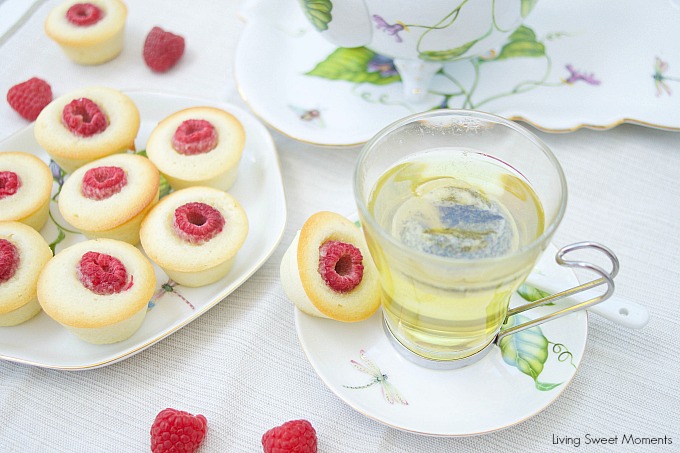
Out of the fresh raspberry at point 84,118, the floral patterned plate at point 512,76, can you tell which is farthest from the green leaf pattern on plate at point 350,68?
the fresh raspberry at point 84,118

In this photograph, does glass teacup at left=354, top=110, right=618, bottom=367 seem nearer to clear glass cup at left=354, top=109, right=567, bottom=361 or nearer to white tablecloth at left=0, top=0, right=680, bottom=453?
clear glass cup at left=354, top=109, right=567, bottom=361

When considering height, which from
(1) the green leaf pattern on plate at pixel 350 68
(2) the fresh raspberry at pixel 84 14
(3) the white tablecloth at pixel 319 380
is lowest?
(3) the white tablecloth at pixel 319 380

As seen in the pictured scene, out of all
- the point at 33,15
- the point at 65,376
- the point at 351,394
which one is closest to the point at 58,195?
the point at 65,376

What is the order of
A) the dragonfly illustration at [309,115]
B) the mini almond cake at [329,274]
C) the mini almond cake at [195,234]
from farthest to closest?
the dragonfly illustration at [309,115], the mini almond cake at [195,234], the mini almond cake at [329,274]

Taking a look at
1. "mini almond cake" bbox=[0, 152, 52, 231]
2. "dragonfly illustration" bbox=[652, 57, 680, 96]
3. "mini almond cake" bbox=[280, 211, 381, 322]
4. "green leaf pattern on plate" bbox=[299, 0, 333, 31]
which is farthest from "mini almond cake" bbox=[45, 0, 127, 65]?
"dragonfly illustration" bbox=[652, 57, 680, 96]

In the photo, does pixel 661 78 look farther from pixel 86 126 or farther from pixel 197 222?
pixel 86 126

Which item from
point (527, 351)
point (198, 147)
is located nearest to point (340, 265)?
point (527, 351)

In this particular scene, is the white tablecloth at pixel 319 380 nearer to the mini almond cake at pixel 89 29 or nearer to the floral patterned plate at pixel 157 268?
the floral patterned plate at pixel 157 268
